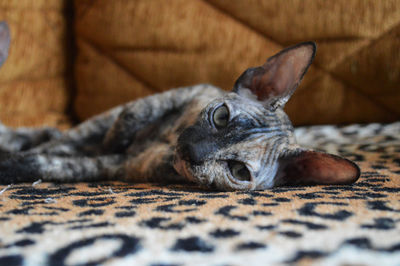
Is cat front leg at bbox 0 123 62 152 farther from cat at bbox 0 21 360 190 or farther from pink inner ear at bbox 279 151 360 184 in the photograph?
pink inner ear at bbox 279 151 360 184

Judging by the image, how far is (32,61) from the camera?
2236 millimetres

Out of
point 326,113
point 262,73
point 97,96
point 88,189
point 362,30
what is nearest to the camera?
point 88,189

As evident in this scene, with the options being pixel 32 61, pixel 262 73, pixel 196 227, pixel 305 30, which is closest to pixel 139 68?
pixel 32 61

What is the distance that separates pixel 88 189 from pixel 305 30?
1.35 metres

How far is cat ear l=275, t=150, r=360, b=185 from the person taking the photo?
41.6 inches

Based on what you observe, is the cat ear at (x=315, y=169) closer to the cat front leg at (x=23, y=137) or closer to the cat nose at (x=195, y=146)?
the cat nose at (x=195, y=146)

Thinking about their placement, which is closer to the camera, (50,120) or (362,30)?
(362,30)

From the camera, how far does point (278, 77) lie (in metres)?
1.28

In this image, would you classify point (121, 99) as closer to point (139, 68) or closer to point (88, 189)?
point (139, 68)

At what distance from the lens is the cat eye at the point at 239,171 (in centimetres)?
111

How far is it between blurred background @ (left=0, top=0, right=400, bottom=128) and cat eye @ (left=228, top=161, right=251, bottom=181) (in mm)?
1058

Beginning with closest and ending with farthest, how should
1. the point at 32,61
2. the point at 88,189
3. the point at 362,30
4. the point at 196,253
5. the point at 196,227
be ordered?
the point at 196,253, the point at 196,227, the point at 88,189, the point at 362,30, the point at 32,61

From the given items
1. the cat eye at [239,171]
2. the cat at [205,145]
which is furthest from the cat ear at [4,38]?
the cat eye at [239,171]

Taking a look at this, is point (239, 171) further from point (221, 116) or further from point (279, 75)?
point (279, 75)
